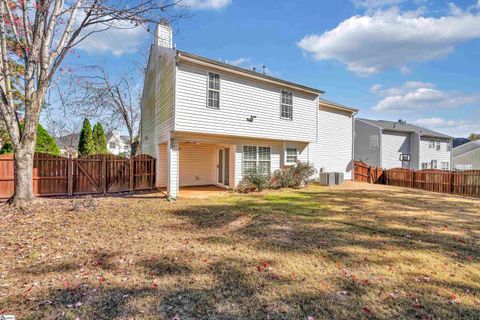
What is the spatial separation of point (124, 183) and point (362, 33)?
49.1ft

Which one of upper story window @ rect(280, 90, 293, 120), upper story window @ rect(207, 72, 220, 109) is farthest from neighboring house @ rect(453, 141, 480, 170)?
upper story window @ rect(207, 72, 220, 109)

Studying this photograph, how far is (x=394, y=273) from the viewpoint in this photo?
3785 millimetres

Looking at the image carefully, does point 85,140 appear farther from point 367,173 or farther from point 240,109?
point 367,173

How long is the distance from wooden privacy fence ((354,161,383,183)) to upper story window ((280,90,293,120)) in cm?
870

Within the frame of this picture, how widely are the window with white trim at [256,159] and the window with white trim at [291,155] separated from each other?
4.40 feet

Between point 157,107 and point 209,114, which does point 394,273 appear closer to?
point 209,114

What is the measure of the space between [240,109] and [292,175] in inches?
194

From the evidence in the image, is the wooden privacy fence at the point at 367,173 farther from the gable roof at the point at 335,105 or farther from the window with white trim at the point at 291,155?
the window with white trim at the point at 291,155

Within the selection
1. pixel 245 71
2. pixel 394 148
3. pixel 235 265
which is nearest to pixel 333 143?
pixel 245 71

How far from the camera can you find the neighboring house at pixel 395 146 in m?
24.3

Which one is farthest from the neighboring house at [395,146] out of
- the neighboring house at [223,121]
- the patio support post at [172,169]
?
the patio support post at [172,169]

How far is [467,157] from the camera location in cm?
3625

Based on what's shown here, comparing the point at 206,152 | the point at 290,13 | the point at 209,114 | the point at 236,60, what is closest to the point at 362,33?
the point at 290,13

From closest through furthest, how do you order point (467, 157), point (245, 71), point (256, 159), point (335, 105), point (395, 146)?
point (245, 71), point (256, 159), point (335, 105), point (395, 146), point (467, 157)
